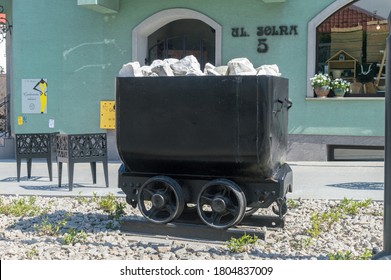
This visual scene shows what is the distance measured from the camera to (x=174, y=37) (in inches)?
574

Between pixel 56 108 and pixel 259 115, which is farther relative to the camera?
pixel 56 108

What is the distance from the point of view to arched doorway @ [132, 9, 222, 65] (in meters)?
13.5

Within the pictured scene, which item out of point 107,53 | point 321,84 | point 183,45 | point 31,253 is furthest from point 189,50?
Result: point 31,253

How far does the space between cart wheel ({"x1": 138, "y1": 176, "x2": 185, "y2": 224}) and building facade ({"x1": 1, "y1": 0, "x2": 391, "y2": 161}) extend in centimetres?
739

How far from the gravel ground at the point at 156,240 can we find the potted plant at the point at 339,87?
5548mm

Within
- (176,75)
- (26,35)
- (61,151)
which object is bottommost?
(61,151)

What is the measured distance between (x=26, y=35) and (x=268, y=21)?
6.37 meters

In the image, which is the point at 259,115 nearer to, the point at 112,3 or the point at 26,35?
the point at 112,3

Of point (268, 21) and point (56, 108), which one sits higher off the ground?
point (268, 21)

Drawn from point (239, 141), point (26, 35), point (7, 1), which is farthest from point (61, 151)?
point (7, 1)

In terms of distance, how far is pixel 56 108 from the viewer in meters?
14.3

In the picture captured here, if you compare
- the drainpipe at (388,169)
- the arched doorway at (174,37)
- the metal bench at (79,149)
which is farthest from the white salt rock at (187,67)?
the arched doorway at (174,37)

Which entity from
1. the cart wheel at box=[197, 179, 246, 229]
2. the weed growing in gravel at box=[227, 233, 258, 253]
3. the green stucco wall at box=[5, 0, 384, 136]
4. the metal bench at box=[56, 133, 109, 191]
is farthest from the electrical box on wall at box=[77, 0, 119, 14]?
the weed growing in gravel at box=[227, 233, 258, 253]

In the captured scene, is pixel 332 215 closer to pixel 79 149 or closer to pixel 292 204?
pixel 292 204
